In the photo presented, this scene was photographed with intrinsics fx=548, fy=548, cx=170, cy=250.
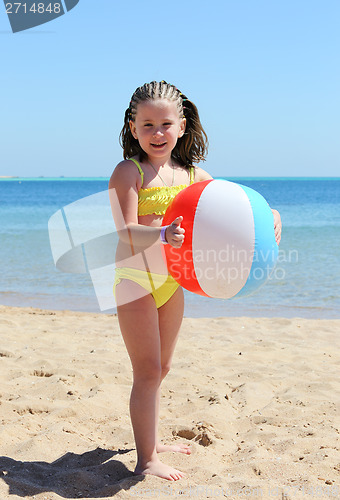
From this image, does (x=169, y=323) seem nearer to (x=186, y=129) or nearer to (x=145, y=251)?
(x=145, y=251)

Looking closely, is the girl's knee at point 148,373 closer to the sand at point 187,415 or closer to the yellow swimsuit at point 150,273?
the yellow swimsuit at point 150,273

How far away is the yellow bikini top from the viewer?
2.93 metres

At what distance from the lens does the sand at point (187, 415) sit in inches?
112

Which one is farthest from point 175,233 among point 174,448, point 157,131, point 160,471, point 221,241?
point 174,448

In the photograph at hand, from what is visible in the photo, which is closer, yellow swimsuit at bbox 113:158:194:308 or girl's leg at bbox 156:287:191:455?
yellow swimsuit at bbox 113:158:194:308

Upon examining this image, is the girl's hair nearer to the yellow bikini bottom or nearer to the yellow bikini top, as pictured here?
the yellow bikini top

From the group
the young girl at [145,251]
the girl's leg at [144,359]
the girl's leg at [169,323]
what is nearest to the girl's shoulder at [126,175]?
the young girl at [145,251]

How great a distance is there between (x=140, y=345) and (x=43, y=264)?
874 cm

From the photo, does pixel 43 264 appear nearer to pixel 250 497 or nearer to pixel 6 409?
pixel 6 409

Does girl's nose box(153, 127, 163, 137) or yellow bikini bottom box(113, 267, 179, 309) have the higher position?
girl's nose box(153, 127, 163, 137)

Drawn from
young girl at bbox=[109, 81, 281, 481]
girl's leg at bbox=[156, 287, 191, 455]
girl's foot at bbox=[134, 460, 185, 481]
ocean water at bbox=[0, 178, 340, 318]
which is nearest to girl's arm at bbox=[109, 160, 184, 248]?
young girl at bbox=[109, 81, 281, 481]

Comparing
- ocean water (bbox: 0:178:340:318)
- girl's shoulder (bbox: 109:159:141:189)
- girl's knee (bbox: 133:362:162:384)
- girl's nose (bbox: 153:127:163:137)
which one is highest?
girl's nose (bbox: 153:127:163:137)

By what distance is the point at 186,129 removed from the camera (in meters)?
3.33

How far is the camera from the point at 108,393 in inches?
164
